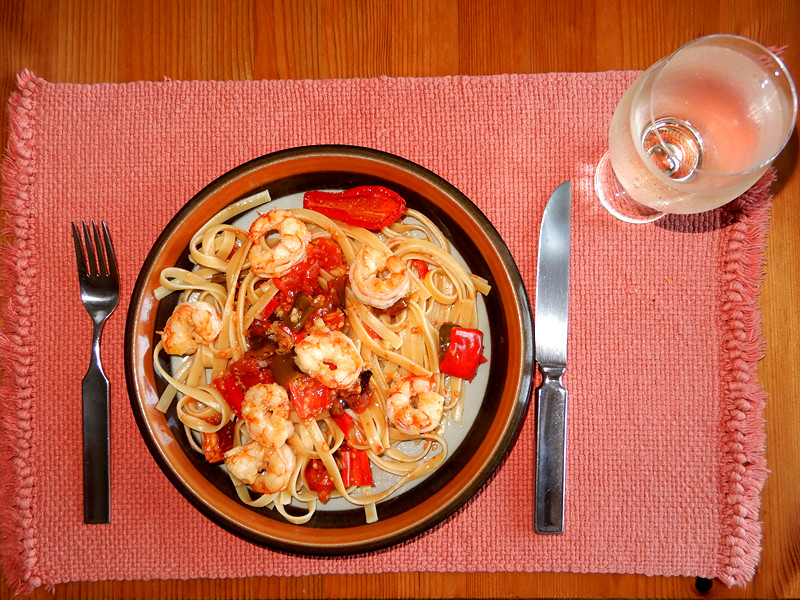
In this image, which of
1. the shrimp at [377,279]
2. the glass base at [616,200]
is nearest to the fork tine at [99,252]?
the shrimp at [377,279]

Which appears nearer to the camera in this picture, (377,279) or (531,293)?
(377,279)

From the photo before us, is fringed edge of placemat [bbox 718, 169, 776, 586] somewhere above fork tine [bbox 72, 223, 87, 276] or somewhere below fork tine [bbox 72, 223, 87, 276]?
below

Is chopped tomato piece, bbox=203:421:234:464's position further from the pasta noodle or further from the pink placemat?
the pink placemat

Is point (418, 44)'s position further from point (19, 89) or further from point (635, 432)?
point (635, 432)

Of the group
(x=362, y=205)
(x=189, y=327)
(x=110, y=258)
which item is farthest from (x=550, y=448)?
(x=110, y=258)

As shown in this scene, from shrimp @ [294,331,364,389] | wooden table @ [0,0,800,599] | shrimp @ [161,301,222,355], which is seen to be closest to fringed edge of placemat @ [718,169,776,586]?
wooden table @ [0,0,800,599]

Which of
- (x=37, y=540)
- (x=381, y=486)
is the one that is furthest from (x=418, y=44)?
(x=37, y=540)

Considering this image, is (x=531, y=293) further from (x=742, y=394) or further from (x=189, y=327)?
(x=189, y=327)
